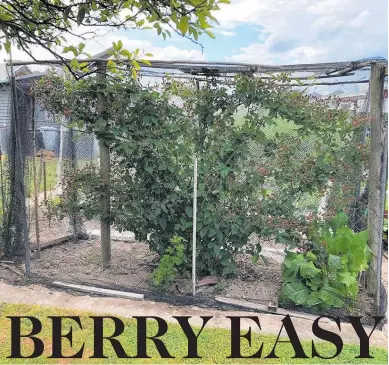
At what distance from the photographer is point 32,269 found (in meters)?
4.12

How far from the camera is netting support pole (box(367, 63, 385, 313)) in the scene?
334 centimetres

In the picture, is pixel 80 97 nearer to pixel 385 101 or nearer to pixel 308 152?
pixel 308 152

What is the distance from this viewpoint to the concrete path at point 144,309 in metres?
2.97

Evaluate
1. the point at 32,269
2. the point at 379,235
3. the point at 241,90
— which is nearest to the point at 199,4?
the point at 241,90

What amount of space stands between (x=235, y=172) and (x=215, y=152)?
0.26m

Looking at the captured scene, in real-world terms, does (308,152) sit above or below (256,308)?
above

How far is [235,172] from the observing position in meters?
3.62

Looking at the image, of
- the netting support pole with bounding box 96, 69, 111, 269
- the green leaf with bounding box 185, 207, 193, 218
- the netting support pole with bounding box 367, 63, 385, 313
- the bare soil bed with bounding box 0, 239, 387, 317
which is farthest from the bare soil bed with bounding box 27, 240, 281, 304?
the netting support pole with bounding box 367, 63, 385, 313

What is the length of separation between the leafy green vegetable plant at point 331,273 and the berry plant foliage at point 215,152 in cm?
30

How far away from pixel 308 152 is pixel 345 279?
1.15 meters

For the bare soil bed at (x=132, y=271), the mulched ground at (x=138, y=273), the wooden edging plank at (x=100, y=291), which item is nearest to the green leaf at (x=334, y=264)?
the mulched ground at (x=138, y=273)

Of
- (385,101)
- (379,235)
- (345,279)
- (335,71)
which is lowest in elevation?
(345,279)

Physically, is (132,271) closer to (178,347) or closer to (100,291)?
(100,291)

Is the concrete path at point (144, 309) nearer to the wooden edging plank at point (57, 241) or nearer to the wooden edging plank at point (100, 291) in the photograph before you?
the wooden edging plank at point (100, 291)
